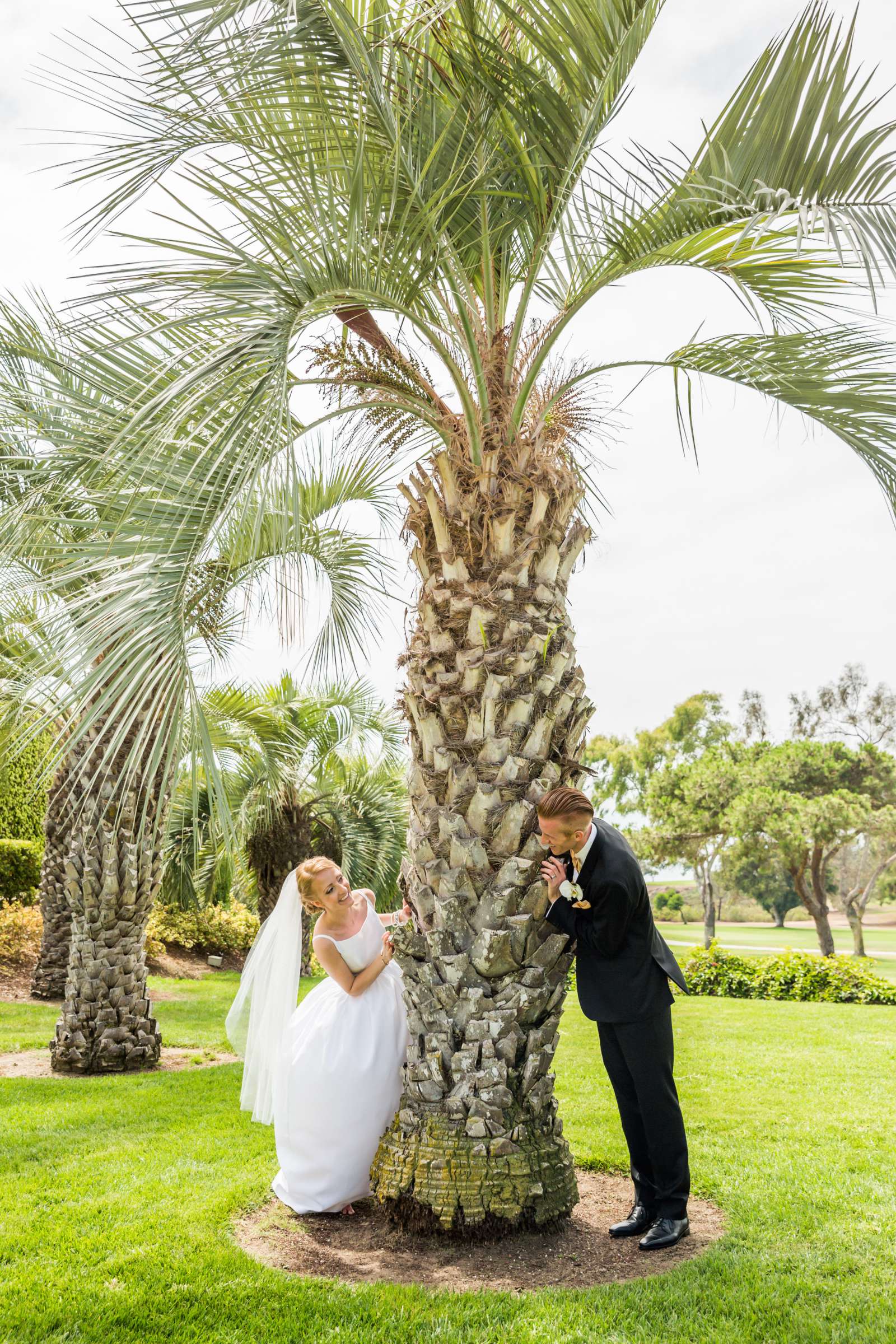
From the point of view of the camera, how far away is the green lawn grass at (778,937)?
126ft

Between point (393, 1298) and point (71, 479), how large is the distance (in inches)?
180

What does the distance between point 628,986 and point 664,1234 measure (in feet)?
3.69

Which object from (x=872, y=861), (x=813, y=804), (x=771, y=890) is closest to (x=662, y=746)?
(x=872, y=861)

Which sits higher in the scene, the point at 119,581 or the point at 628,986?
the point at 119,581

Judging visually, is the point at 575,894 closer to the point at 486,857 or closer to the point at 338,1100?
the point at 486,857

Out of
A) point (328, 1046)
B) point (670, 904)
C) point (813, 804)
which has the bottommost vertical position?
point (670, 904)

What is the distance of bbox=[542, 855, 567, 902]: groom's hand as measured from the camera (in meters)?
4.32

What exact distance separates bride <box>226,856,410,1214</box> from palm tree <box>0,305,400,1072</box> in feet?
3.71

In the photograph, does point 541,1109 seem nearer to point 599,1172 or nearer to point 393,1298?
point 393,1298

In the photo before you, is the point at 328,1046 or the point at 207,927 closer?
the point at 328,1046

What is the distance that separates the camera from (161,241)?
4320 mm

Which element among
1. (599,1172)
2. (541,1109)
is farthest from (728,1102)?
(541,1109)

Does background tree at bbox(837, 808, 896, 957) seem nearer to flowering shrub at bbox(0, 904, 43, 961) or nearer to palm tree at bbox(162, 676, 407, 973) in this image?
palm tree at bbox(162, 676, 407, 973)

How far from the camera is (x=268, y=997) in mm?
5414
